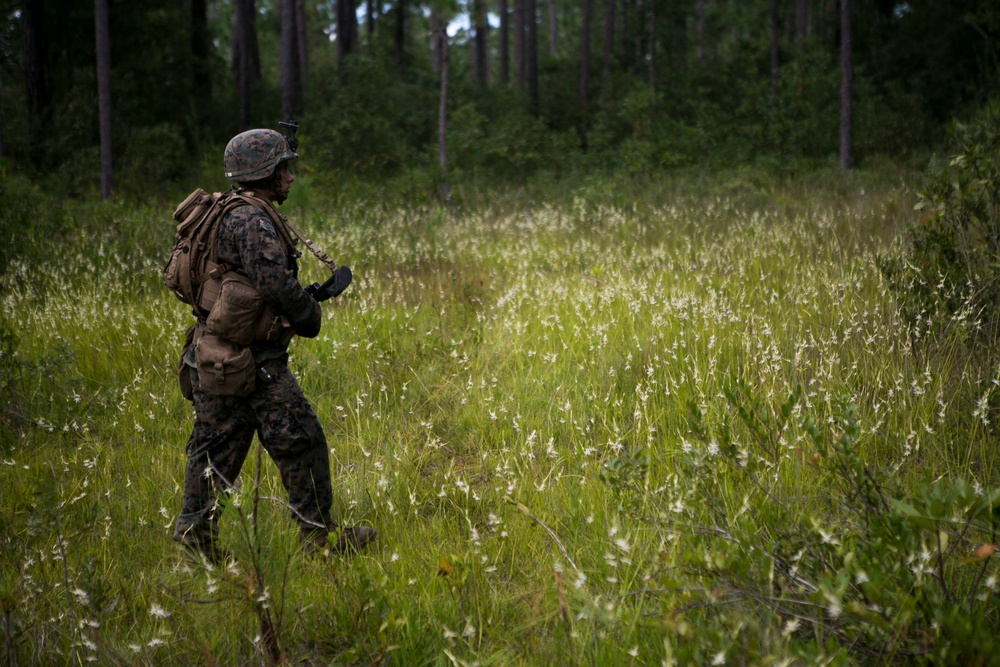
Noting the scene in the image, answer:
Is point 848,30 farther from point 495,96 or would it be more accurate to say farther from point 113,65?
point 113,65

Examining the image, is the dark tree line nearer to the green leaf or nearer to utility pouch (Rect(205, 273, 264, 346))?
utility pouch (Rect(205, 273, 264, 346))

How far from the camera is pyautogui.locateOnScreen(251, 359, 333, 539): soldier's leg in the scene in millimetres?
3467


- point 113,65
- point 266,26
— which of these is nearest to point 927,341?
point 113,65

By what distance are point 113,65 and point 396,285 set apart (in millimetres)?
16231

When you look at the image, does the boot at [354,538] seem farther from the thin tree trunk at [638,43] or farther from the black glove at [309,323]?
the thin tree trunk at [638,43]

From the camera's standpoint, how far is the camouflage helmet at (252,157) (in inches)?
139

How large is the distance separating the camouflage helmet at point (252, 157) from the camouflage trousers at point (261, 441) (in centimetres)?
93

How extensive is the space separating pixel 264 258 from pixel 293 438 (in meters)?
0.87

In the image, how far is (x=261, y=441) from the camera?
136 inches

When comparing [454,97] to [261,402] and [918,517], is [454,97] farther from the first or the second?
[918,517]

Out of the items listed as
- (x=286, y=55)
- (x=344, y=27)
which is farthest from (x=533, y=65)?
(x=286, y=55)

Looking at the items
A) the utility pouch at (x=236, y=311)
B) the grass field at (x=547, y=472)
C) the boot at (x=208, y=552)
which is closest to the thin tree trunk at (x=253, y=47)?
the grass field at (x=547, y=472)

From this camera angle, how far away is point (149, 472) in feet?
14.4

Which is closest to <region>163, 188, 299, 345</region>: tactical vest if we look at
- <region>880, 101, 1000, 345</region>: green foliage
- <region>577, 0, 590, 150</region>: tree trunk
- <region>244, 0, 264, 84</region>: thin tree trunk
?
<region>880, 101, 1000, 345</region>: green foliage
